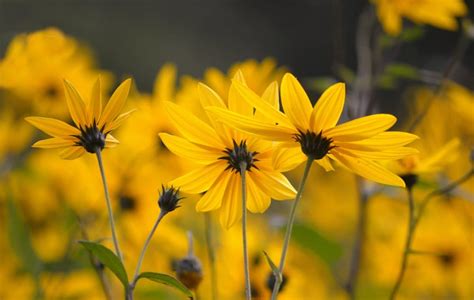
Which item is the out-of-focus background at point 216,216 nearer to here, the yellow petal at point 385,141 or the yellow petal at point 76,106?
the yellow petal at point 76,106

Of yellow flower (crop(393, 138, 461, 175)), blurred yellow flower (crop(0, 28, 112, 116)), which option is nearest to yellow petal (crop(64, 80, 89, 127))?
yellow flower (crop(393, 138, 461, 175))

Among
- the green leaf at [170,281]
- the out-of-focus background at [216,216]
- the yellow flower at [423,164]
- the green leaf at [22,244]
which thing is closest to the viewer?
the green leaf at [170,281]

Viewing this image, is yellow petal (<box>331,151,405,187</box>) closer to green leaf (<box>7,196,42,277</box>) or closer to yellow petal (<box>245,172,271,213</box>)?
yellow petal (<box>245,172,271,213</box>)

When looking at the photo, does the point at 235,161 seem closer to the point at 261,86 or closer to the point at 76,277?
the point at 261,86

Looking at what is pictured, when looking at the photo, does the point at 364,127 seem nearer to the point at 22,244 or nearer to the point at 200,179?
the point at 200,179

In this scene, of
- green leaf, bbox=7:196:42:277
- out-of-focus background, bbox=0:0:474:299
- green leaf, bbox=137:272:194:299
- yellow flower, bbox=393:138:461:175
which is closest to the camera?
green leaf, bbox=137:272:194:299

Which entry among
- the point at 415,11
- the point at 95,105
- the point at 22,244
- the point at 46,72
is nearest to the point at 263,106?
the point at 95,105

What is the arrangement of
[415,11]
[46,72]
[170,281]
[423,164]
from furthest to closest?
[46,72] < [415,11] < [423,164] < [170,281]

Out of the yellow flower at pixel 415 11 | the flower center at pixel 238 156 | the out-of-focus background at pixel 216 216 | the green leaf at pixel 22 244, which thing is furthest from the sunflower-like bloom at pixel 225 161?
the yellow flower at pixel 415 11
